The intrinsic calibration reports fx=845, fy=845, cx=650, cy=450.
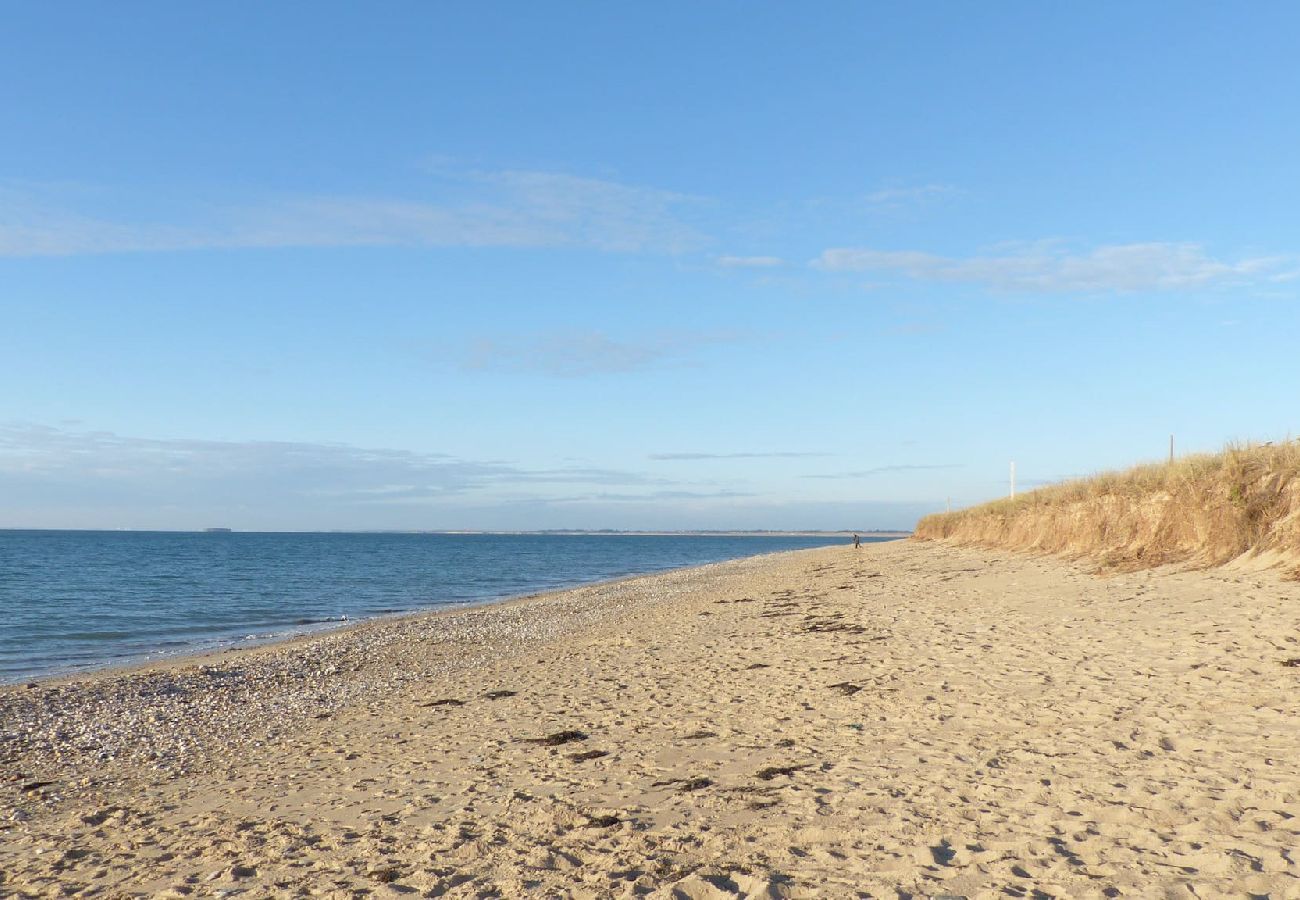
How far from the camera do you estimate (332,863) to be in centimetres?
639

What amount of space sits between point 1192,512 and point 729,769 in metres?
16.1

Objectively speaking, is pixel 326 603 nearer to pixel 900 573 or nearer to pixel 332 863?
pixel 900 573

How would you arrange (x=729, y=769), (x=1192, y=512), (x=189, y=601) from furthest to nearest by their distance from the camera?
(x=189, y=601)
(x=1192, y=512)
(x=729, y=769)

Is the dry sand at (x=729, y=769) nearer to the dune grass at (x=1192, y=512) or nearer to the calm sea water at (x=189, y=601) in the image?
the dune grass at (x=1192, y=512)

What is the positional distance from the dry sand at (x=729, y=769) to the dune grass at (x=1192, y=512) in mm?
2172

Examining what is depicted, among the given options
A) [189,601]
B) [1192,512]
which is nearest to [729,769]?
[1192,512]

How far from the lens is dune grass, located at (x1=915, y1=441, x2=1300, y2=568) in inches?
674

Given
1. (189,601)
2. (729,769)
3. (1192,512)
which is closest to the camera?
(729,769)

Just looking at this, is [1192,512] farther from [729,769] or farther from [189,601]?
[189,601]

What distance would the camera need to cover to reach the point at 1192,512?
19219 millimetres

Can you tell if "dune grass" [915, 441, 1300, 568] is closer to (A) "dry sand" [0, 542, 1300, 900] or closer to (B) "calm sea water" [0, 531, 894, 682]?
(A) "dry sand" [0, 542, 1300, 900]

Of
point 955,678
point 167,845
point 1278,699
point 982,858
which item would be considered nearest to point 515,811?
point 167,845

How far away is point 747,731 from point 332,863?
4663mm

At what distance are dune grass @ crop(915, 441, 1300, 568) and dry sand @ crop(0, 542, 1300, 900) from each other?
7.12 feet
